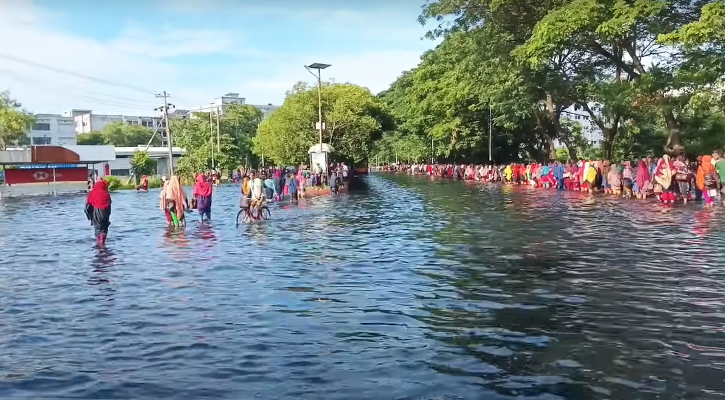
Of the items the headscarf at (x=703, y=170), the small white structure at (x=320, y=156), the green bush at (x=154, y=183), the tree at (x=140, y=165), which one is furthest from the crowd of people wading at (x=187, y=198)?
the tree at (x=140, y=165)

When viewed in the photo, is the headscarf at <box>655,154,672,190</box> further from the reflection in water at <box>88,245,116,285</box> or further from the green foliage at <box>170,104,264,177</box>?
the green foliage at <box>170,104,264,177</box>

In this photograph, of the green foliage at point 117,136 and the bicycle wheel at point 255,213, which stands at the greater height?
the green foliage at point 117,136

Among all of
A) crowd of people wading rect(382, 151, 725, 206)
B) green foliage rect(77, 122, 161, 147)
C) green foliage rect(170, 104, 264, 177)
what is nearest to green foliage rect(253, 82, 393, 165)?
green foliage rect(170, 104, 264, 177)

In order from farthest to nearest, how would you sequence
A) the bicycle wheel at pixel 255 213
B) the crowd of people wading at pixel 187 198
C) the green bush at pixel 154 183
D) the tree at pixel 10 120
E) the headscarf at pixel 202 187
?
the tree at pixel 10 120, the green bush at pixel 154 183, the bicycle wheel at pixel 255 213, the headscarf at pixel 202 187, the crowd of people wading at pixel 187 198

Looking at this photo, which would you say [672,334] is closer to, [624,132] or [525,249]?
[525,249]

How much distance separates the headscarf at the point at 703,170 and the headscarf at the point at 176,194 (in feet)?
51.8

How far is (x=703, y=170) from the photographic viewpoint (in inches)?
955

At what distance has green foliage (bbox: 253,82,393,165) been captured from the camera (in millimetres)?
64188

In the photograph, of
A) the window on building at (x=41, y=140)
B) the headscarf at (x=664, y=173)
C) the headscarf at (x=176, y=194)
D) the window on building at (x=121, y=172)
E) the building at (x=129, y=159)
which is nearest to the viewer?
the headscarf at (x=176, y=194)

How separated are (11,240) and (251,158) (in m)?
92.0

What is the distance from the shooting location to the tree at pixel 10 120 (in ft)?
267

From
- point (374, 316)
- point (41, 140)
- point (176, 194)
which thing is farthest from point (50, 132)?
point (374, 316)

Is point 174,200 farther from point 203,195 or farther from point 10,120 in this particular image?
point 10,120

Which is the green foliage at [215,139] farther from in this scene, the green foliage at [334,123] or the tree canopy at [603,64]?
the tree canopy at [603,64]
